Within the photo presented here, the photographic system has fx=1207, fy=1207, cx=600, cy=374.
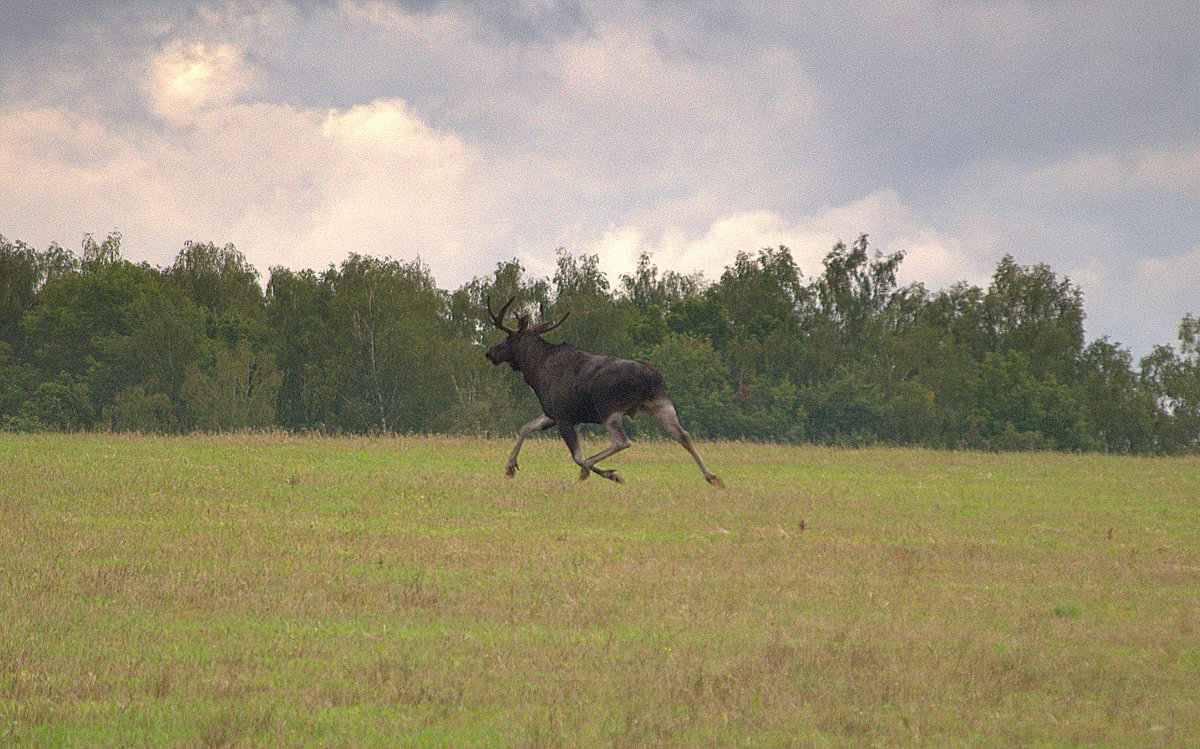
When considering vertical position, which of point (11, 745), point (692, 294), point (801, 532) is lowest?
point (11, 745)

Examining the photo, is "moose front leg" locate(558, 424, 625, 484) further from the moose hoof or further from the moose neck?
the moose neck

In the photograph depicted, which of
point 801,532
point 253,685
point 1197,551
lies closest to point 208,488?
point 801,532

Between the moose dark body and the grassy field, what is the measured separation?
1.47 m

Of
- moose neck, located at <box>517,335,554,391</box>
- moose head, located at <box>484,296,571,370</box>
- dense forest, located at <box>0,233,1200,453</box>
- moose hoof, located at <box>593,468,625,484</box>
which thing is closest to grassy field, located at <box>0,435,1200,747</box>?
moose hoof, located at <box>593,468,625,484</box>

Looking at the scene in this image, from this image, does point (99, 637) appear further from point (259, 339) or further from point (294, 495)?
point (259, 339)

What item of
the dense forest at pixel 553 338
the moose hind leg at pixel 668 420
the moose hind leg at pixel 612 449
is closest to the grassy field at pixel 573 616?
the moose hind leg at pixel 612 449

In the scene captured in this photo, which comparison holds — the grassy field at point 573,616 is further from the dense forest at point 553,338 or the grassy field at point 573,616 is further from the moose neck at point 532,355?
the dense forest at point 553,338

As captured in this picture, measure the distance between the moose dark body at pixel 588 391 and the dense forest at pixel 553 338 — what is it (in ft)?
137

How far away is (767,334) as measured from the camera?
264 ft

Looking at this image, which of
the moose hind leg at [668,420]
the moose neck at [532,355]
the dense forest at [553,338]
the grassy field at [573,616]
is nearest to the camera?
the grassy field at [573,616]

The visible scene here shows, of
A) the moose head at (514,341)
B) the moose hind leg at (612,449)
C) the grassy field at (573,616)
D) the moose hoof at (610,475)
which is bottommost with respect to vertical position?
the grassy field at (573,616)

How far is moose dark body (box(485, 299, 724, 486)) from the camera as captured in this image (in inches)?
780

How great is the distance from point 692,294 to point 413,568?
85851 millimetres

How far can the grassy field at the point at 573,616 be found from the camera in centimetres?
705
